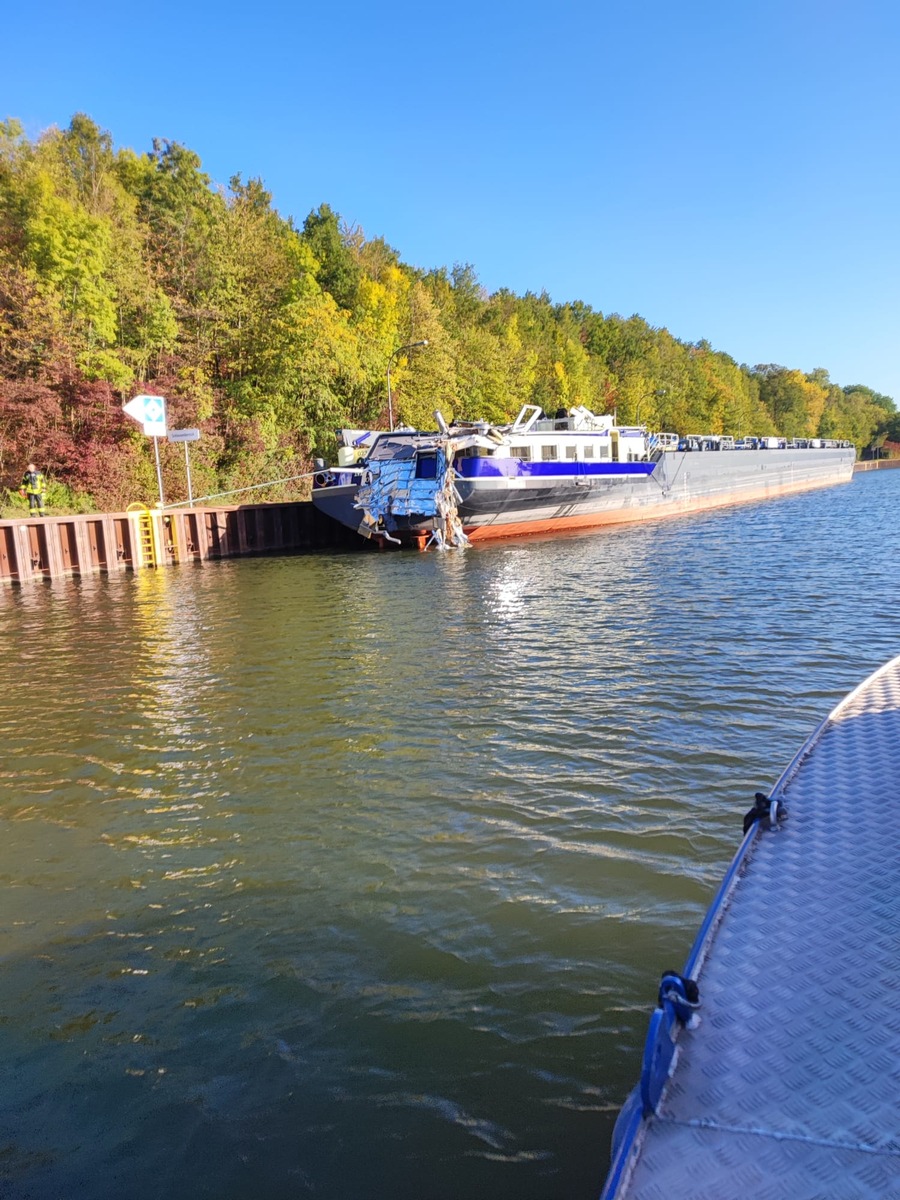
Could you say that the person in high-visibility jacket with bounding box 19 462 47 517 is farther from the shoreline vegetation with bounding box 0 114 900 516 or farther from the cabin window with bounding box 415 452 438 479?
the cabin window with bounding box 415 452 438 479

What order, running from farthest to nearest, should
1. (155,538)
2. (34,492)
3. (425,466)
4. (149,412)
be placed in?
1. (425,466)
2. (149,412)
3. (155,538)
4. (34,492)

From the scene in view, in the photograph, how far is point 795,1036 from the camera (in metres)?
2.24

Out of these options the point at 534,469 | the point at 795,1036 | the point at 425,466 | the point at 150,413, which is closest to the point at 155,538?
the point at 150,413

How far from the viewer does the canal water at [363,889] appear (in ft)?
10.2

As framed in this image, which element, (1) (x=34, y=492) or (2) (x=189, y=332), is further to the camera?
(2) (x=189, y=332)

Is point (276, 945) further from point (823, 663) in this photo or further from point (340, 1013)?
point (823, 663)

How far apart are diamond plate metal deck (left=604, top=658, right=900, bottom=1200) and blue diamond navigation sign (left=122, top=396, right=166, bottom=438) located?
24.6m

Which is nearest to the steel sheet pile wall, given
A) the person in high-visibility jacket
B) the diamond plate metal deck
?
the person in high-visibility jacket

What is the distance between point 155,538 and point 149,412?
3.98 meters

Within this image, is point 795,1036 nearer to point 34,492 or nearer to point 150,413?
point 34,492

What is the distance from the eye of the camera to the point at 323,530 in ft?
107

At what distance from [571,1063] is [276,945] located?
5.68ft

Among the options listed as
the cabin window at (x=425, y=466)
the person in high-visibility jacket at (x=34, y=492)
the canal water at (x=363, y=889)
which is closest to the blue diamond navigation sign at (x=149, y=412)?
the person in high-visibility jacket at (x=34, y=492)

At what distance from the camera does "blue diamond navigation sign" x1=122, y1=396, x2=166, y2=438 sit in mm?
24594
